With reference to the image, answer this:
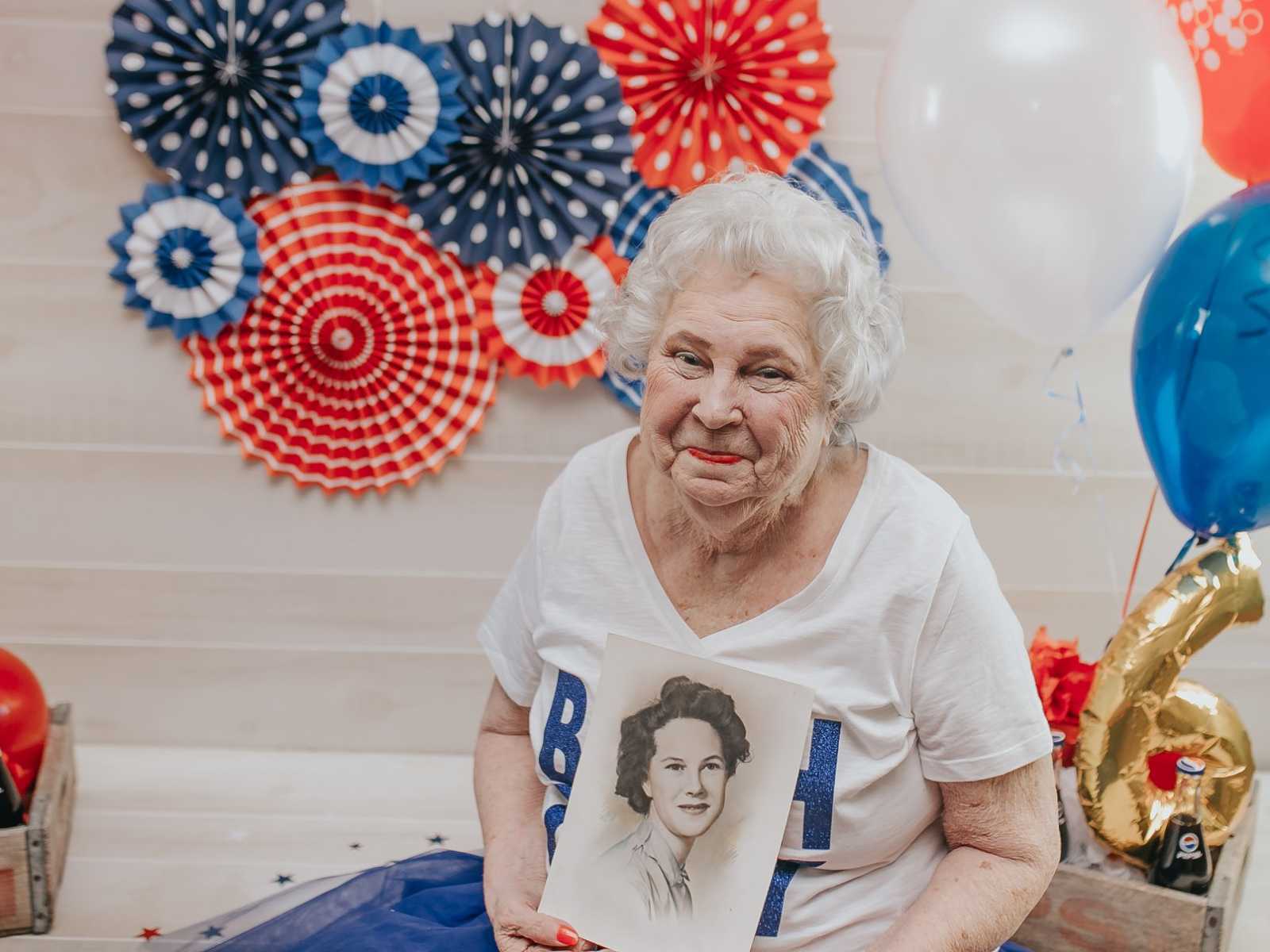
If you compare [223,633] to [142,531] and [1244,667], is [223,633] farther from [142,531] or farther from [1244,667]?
[1244,667]

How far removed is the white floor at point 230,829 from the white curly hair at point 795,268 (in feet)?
3.69

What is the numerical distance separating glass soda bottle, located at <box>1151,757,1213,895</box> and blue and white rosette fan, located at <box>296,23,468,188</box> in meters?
1.44

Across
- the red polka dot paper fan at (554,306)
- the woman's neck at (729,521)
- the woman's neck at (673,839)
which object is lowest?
the woman's neck at (673,839)

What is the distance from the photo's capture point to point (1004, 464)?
2.34m

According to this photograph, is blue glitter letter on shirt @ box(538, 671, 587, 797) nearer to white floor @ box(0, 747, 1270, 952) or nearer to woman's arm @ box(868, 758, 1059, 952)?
woman's arm @ box(868, 758, 1059, 952)

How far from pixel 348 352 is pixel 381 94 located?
17.0 inches

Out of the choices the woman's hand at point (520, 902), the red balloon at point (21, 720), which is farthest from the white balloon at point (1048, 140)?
the red balloon at point (21, 720)

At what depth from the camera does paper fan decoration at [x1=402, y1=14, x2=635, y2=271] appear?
82.2 inches

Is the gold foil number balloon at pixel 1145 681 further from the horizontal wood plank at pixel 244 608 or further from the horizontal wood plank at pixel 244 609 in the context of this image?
the horizontal wood plank at pixel 244 609

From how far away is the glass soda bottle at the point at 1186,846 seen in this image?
1.66m

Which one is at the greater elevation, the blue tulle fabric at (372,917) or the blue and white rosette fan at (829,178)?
the blue and white rosette fan at (829,178)

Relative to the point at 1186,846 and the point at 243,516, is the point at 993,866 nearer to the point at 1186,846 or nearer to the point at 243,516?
the point at 1186,846

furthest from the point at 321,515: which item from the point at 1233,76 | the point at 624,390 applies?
the point at 1233,76

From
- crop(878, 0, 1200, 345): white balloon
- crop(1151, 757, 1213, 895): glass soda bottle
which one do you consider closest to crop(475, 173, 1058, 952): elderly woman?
crop(878, 0, 1200, 345): white balloon
